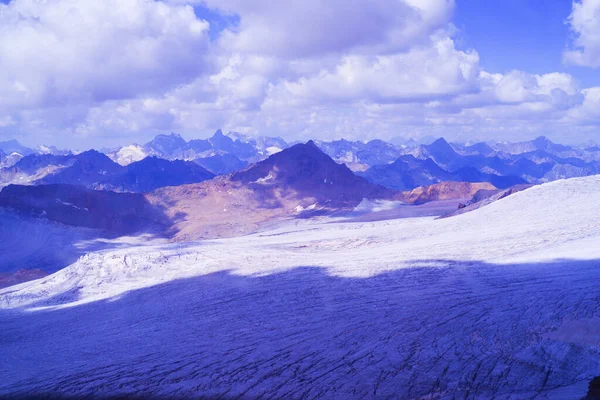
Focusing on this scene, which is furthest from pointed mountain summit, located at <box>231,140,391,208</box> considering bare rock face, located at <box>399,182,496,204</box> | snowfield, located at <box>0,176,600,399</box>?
snowfield, located at <box>0,176,600,399</box>

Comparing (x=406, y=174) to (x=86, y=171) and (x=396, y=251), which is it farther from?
(x=396, y=251)

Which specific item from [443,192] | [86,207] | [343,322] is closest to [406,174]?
[443,192]

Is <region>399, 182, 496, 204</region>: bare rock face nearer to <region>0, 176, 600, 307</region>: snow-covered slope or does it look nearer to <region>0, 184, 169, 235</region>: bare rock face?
<region>0, 184, 169, 235</region>: bare rock face

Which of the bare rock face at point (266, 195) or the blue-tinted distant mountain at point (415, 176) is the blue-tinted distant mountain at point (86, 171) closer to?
the bare rock face at point (266, 195)

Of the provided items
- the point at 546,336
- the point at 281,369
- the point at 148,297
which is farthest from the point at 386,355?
the point at 148,297

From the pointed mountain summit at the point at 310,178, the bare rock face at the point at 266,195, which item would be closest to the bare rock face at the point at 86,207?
the bare rock face at the point at 266,195

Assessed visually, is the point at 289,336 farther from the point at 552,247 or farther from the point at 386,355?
the point at 552,247
